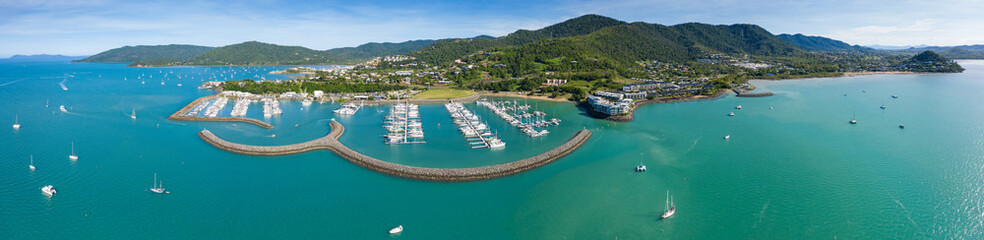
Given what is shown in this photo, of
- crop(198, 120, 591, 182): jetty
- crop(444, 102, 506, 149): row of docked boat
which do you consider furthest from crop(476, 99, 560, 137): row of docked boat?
crop(198, 120, 591, 182): jetty

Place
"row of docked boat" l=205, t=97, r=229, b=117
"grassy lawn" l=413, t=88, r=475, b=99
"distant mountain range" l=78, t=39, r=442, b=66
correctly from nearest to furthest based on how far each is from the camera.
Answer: "row of docked boat" l=205, t=97, r=229, b=117, "grassy lawn" l=413, t=88, r=475, b=99, "distant mountain range" l=78, t=39, r=442, b=66

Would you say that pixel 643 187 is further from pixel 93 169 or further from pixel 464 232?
pixel 93 169

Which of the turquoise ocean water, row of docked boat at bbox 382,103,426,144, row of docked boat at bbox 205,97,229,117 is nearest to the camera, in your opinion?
the turquoise ocean water

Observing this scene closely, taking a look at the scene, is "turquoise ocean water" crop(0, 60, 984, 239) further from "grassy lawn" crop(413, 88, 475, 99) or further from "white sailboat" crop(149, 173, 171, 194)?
"grassy lawn" crop(413, 88, 475, 99)

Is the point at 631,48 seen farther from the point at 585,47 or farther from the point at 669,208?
the point at 669,208

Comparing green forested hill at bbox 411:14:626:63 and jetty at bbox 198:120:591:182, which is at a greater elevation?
green forested hill at bbox 411:14:626:63
